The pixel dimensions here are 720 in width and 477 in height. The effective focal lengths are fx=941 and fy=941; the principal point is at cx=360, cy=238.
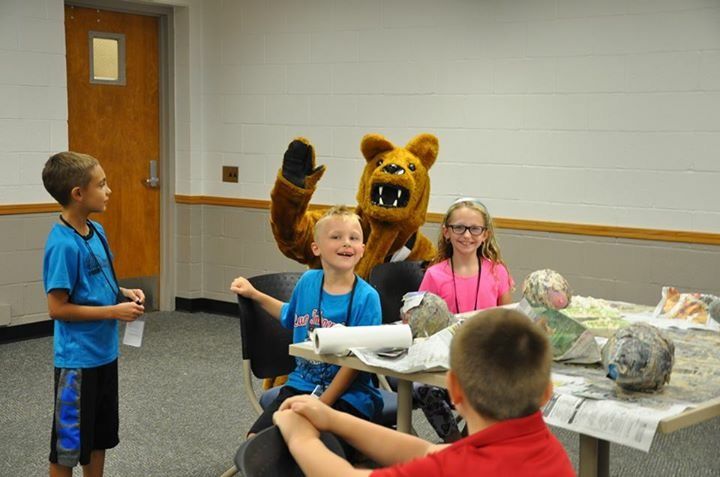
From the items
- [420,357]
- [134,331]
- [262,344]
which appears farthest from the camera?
[262,344]

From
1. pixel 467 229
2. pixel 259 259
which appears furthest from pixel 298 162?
pixel 259 259

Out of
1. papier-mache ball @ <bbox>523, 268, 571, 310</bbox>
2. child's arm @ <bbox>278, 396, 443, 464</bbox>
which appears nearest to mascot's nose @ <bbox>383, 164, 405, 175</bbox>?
papier-mache ball @ <bbox>523, 268, 571, 310</bbox>

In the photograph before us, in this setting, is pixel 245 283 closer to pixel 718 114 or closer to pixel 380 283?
pixel 380 283

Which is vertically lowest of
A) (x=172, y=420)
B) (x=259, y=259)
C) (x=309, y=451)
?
(x=172, y=420)

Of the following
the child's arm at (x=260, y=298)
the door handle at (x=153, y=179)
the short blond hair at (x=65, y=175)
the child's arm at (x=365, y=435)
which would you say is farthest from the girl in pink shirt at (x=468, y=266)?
the door handle at (x=153, y=179)

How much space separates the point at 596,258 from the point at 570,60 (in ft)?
3.64

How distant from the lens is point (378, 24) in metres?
5.98

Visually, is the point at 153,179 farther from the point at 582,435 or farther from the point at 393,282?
the point at 582,435

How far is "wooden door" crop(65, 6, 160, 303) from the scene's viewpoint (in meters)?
6.34

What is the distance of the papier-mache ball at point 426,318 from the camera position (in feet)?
8.75

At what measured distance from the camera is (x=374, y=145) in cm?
439

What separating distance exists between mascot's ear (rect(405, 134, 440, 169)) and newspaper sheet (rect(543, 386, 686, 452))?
237cm

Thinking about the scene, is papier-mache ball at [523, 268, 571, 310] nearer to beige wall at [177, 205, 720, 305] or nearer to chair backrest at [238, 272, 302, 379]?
chair backrest at [238, 272, 302, 379]

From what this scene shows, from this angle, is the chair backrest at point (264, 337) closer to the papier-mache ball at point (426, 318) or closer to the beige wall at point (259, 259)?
the papier-mache ball at point (426, 318)
